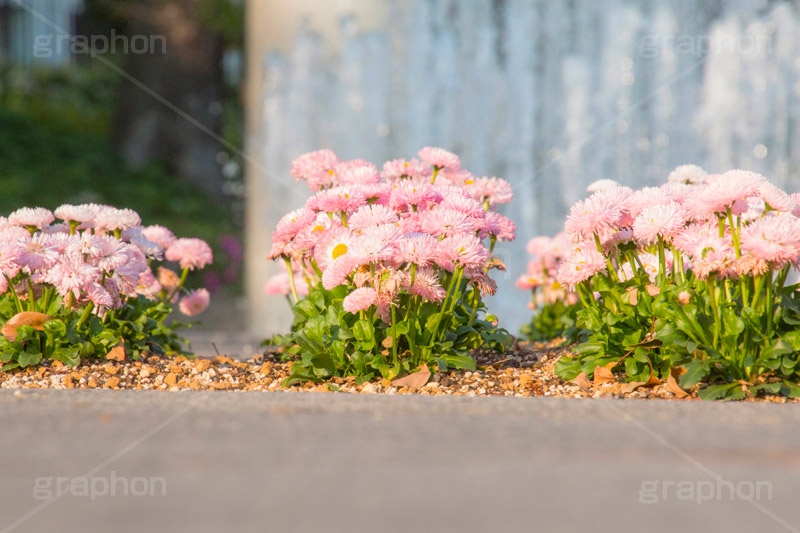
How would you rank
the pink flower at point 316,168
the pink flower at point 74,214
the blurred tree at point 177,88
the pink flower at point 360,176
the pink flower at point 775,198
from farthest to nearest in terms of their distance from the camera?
the blurred tree at point 177,88 < the pink flower at point 316,168 < the pink flower at point 74,214 < the pink flower at point 360,176 < the pink flower at point 775,198

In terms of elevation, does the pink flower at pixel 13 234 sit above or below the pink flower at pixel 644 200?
below

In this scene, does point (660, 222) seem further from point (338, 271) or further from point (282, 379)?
point (282, 379)

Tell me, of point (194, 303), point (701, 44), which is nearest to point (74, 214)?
point (194, 303)

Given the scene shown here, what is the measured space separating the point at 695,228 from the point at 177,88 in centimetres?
1058

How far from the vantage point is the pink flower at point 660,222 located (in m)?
2.88

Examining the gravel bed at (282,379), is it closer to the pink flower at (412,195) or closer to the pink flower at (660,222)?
the pink flower at (660,222)

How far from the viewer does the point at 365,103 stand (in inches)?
325

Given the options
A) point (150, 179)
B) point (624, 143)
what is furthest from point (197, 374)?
point (150, 179)

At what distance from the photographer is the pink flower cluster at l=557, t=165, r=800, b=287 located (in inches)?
106

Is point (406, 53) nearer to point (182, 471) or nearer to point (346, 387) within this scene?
point (346, 387)

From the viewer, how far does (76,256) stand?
10.3 feet

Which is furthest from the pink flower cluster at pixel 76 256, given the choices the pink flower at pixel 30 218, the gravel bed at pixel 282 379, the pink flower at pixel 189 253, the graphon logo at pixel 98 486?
the graphon logo at pixel 98 486

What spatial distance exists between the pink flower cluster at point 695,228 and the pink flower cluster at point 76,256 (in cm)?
159

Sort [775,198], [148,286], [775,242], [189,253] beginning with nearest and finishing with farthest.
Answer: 1. [775,242]
2. [775,198]
3. [189,253]
4. [148,286]
